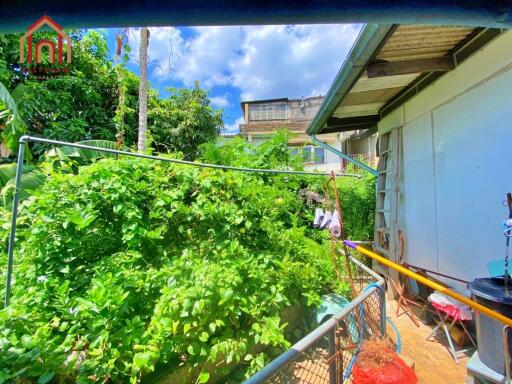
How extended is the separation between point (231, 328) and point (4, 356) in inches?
56.3

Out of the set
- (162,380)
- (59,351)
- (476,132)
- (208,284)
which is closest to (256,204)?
(208,284)

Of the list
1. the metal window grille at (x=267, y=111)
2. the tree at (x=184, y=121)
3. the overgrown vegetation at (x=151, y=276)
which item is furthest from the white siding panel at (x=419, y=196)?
the metal window grille at (x=267, y=111)

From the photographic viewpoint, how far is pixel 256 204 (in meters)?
2.95

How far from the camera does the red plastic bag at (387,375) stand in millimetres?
1555

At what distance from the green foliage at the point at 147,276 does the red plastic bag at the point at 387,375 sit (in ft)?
2.17

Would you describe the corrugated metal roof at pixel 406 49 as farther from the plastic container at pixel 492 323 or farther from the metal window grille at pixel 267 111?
the metal window grille at pixel 267 111

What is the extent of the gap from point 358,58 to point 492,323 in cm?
241

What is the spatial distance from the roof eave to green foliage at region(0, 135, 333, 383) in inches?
60.4

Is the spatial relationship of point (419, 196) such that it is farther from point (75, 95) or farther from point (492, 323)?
point (75, 95)

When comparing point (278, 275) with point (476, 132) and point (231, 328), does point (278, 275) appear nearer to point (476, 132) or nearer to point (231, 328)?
point (231, 328)

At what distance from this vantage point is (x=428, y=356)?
2.75 m

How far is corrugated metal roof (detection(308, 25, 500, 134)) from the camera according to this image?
8.44 ft

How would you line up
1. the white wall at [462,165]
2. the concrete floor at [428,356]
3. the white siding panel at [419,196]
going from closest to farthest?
the concrete floor at [428,356] < the white wall at [462,165] < the white siding panel at [419,196]

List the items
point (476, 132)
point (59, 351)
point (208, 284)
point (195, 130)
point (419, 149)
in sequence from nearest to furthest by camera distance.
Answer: point (59, 351), point (208, 284), point (476, 132), point (419, 149), point (195, 130)
